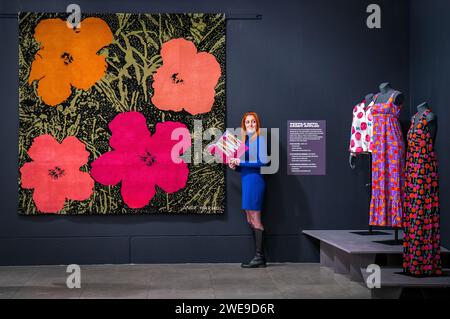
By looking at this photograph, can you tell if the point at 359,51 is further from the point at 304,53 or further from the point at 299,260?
the point at 299,260

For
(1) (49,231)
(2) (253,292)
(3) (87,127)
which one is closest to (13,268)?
(1) (49,231)

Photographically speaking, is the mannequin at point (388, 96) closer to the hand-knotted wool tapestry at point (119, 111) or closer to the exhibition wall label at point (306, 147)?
the exhibition wall label at point (306, 147)

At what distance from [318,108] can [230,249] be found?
1.83 metres

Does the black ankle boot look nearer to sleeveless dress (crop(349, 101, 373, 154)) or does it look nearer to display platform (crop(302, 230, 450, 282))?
display platform (crop(302, 230, 450, 282))

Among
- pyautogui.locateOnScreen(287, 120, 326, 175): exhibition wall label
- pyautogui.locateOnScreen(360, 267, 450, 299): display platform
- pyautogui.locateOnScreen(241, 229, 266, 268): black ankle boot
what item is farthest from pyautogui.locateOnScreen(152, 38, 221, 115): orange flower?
pyautogui.locateOnScreen(360, 267, 450, 299): display platform

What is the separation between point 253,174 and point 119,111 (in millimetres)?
1613

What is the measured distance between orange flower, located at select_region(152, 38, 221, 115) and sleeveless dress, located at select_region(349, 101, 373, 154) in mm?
1548

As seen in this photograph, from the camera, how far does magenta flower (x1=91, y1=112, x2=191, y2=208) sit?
22.6ft

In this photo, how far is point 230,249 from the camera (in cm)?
695

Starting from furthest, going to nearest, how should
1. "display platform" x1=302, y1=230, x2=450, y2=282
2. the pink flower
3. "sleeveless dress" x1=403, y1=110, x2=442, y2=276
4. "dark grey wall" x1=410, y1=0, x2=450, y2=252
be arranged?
the pink flower
"dark grey wall" x1=410, y1=0, x2=450, y2=252
"display platform" x1=302, y1=230, x2=450, y2=282
"sleeveless dress" x1=403, y1=110, x2=442, y2=276

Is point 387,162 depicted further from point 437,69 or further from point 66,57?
point 66,57

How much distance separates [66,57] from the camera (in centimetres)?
688

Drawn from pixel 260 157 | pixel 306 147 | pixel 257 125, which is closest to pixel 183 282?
pixel 260 157

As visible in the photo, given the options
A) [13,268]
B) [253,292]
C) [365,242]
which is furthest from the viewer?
[13,268]
